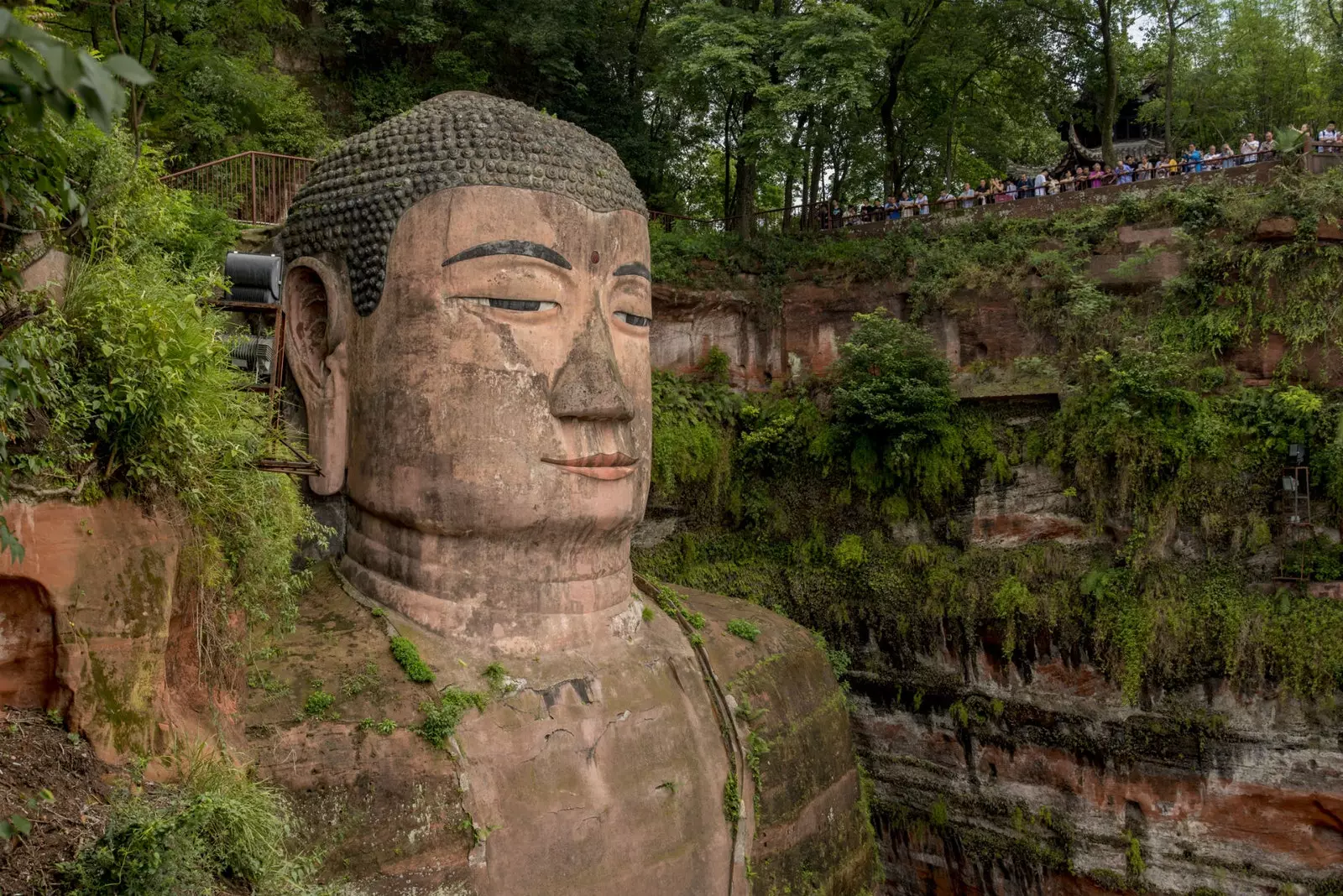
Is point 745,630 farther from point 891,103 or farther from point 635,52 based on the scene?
point 635,52

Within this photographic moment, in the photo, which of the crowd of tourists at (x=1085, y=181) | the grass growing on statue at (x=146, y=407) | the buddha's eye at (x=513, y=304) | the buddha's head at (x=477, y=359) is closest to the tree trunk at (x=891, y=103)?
the crowd of tourists at (x=1085, y=181)

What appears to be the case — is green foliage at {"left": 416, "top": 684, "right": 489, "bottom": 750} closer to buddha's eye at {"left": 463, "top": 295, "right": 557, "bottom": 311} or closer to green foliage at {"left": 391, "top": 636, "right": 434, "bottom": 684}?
green foliage at {"left": 391, "top": 636, "right": 434, "bottom": 684}

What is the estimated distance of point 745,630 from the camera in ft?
32.7

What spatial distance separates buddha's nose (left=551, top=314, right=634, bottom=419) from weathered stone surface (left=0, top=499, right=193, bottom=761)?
315 centimetres

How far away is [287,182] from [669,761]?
7.77 meters

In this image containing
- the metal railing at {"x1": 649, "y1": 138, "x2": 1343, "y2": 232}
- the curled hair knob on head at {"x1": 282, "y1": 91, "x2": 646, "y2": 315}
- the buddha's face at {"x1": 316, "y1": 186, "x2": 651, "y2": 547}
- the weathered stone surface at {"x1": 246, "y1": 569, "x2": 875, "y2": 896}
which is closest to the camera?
the weathered stone surface at {"x1": 246, "y1": 569, "x2": 875, "y2": 896}

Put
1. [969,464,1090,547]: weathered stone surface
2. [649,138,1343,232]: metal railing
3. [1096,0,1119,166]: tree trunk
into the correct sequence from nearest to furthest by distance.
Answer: [969,464,1090,547]: weathered stone surface
[649,138,1343,232]: metal railing
[1096,0,1119,166]: tree trunk

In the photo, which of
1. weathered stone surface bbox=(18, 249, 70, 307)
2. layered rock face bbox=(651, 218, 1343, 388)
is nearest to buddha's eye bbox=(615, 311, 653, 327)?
weathered stone surface bbox=(18, 249, 70, 307)

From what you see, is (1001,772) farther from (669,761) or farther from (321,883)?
(321,883)

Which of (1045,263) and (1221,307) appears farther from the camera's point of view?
(1045,263)

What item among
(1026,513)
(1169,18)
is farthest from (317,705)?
(1169,18)

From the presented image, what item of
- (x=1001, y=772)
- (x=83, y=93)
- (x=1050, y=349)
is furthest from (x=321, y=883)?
(x=1050, y=349)

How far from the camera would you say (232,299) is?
28.6 feet

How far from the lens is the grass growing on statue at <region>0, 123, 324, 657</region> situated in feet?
18.8
